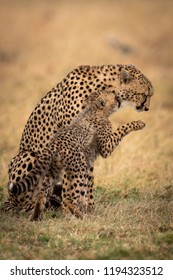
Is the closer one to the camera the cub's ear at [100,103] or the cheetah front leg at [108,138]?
the cheetah front leg at [108,138]

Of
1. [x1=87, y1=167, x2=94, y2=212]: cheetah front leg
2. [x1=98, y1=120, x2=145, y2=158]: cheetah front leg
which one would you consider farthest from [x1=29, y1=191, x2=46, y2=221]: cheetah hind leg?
[x1=98, y1=120, x2=145, y2=158]: cheetah front leg

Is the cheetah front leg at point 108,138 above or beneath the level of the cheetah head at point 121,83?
beneath

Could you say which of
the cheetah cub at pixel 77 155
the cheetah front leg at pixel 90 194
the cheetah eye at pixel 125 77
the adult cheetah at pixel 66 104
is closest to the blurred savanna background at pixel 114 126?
the cheetah front leg at pixel 90 194

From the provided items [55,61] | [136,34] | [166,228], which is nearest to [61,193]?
[166,228]

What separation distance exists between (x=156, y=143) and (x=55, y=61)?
867 cm

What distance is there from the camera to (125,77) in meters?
7.23

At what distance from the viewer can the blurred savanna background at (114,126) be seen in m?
5.62

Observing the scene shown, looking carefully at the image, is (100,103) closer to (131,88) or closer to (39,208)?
(131,88)

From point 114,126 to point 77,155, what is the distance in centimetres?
528

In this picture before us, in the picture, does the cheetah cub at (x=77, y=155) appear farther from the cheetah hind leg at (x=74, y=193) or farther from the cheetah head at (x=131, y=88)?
the cheetah head at (x=131, y=88)

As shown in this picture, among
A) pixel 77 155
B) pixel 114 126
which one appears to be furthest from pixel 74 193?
pixel 114 126

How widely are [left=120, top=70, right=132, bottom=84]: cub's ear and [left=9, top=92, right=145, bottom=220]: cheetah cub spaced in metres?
0.21

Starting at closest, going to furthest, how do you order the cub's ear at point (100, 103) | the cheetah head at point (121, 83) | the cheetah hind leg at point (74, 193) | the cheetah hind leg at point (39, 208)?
the cheetah hind leg at point (39, 208) → the cheetah hind leg at point (74, 193) → the cub's ear at point (100, 103) → the cheetah head at point (121, 83)

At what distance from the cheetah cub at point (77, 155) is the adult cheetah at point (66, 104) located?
0.45 ft
